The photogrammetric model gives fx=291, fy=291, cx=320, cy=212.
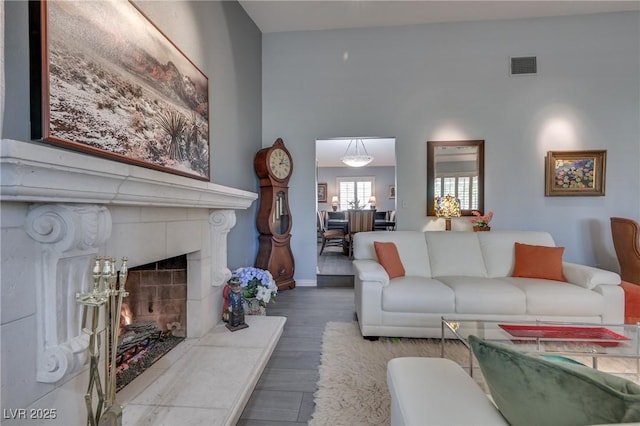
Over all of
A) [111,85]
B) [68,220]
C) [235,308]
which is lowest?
[235,308]

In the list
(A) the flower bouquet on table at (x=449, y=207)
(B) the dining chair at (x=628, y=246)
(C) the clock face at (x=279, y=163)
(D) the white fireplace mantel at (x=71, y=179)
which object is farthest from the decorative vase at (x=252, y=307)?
(B) the dining chair at (x=628, y=246)

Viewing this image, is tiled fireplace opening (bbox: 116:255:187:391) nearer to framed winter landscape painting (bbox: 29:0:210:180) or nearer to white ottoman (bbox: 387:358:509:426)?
framed winter landscape painting (bbox: 29:0:210:180)

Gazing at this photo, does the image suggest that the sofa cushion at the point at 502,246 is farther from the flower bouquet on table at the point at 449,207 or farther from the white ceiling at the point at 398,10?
the white ceiling at the point at 398,10

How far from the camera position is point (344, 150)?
7.57m

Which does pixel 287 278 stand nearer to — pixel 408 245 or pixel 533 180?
pixel 408 245

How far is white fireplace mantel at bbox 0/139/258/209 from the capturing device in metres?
0.78

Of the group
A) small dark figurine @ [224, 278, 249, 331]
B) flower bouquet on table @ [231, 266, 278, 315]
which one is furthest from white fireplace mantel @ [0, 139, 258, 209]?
flower bouquet on table @ [231, 266, 278, 315]

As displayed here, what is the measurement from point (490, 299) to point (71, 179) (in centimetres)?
256

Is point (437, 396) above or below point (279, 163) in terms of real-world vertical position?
below

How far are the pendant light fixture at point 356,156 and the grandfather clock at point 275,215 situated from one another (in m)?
3.07

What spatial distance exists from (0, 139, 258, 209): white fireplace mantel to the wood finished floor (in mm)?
1169

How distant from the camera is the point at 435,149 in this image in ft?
12.9

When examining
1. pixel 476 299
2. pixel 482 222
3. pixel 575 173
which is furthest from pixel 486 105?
pixel 476 299

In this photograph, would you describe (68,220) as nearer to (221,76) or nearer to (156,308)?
(156,308)
